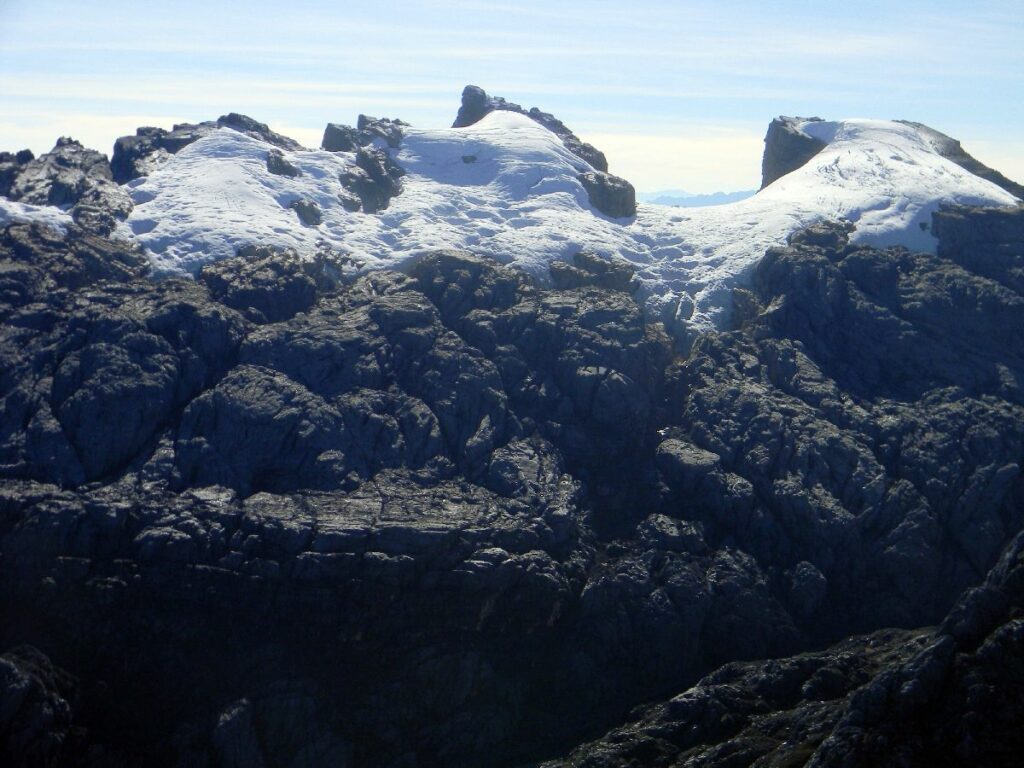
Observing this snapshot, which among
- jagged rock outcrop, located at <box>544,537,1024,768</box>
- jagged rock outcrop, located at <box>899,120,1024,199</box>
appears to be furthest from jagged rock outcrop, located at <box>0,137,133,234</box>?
jagged rock outcrop, located at <box>899,120,1024,199</box>

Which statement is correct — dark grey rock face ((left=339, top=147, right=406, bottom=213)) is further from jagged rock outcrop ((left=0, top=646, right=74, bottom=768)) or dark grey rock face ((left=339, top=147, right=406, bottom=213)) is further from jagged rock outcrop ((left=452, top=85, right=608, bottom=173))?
jagged rock outcrop ((left=0, top=646, right=74, bottom=768))

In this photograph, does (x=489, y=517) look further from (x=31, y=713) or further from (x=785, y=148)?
(x=785, y=148)

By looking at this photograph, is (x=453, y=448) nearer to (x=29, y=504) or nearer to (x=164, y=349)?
(x=164, y=349)

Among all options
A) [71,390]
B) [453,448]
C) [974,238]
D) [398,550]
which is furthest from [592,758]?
[974,238]

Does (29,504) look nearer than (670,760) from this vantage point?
No

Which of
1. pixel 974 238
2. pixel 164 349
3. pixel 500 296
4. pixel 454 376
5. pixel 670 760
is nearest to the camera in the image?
pixel 670 760

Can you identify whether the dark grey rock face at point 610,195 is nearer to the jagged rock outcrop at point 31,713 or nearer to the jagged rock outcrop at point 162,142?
the jagged rock outcrop at point 162,142

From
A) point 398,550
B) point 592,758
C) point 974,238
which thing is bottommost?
point 592,758
